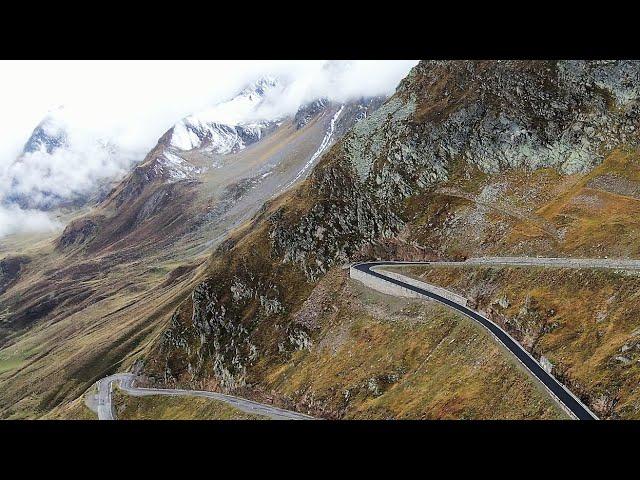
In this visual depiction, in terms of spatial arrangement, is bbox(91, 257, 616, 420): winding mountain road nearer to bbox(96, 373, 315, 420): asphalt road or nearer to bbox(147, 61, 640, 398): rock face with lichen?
bbox(96, 373, 315, 420): asphalt road

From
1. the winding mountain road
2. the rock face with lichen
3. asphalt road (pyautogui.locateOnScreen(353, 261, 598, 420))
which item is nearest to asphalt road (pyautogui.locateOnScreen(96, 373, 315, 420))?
the winding mountain road

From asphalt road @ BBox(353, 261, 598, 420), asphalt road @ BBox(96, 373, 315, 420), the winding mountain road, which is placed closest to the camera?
asphalt road @ BBox(353, 261, 598, 420)

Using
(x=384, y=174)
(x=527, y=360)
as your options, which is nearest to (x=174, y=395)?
(x=384, y=174)

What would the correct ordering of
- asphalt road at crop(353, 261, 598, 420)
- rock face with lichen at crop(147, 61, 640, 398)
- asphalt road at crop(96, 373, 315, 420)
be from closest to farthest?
1. asphalt road at crop(353, 261, 598, 420)
2. asphalt road at crop(96, 373, 315, 420)
3. rock face with lichen at crop(147, 61, 640, 398)

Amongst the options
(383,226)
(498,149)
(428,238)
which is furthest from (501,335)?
(498,149)

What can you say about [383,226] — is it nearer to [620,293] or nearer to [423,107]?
[423,107]

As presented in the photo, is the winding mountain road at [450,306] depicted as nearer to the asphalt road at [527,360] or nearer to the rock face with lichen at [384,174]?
the asphalt road at [527,360]

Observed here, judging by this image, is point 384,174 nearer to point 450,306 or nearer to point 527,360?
point 450,306
